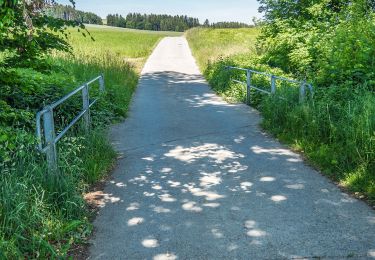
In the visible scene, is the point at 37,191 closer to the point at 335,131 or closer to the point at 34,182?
the point at 34,182

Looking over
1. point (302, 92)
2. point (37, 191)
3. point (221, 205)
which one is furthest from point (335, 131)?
point (37, 191)

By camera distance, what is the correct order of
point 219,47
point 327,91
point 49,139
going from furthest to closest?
1. point 219,47
2. point 327,91
3. point 49,139

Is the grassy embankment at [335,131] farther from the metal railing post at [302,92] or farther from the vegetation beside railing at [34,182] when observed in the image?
the vegetation beside railing at [34,182]

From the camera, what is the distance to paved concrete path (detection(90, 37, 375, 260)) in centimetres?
372

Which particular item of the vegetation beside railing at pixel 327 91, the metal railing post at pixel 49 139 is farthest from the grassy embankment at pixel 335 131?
the metal railing post at pixel 49 139

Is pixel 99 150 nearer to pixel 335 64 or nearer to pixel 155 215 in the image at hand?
pixel 155 215

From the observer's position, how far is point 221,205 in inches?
185

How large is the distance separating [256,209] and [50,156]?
7.98 feet

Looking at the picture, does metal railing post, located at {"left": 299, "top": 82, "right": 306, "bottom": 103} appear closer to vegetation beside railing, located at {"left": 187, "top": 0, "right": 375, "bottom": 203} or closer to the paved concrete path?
vegetation beside railing, located at {"left": 187, "top": 0, "right": 375, "bottom": 203}

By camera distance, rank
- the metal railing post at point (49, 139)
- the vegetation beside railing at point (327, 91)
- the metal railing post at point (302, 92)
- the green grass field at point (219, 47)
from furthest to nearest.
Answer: the green grass field at point (219, 47) → the metal railing post at point (302, 92) → the vegetation beside railing at point (327, 91) → the metal railing post at point (49, 139)

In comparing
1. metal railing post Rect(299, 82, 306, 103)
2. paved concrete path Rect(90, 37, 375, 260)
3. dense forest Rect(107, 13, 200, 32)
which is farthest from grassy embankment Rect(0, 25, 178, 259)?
dense forest Rect(107, 13, 200, 32)

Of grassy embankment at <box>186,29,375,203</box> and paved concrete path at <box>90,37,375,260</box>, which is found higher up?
grassy embankment at <box>186,29,375,203</box>

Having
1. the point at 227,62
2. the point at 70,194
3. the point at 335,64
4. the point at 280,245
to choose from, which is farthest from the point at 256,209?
the point at 227,62

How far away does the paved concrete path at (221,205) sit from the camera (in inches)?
146
